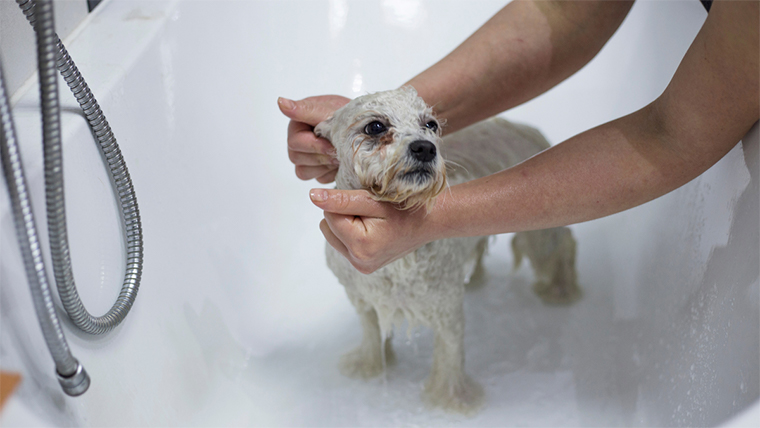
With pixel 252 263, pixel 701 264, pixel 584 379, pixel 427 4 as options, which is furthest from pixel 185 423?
pixel 427 4

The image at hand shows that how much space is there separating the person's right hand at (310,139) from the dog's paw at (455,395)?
1.40 ft

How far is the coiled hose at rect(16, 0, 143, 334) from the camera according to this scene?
512 mm

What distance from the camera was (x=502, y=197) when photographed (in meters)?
0.75

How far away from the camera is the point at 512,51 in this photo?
95 cm

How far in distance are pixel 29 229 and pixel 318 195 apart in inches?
11.1

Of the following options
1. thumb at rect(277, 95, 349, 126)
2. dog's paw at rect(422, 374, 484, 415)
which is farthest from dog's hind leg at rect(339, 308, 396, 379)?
thumb at rect(277, 95, 349, 126)

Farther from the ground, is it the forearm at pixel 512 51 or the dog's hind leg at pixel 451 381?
the forearm at pixel 512 51

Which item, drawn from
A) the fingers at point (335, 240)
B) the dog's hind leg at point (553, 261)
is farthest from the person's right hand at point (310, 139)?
the dog's hind leg at point (553, 261)

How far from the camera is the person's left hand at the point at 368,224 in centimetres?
68

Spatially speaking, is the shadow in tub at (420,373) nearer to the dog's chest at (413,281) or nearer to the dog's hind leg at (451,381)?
the dog's hind leg at (451,381)

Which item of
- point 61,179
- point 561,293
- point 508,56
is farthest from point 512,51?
point 61,179

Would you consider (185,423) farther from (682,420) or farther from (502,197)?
(682,420)

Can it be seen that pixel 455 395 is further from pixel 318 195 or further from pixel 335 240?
pixel 318 195

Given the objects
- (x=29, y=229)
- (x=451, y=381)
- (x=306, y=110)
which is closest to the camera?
(x=29, y=229)
